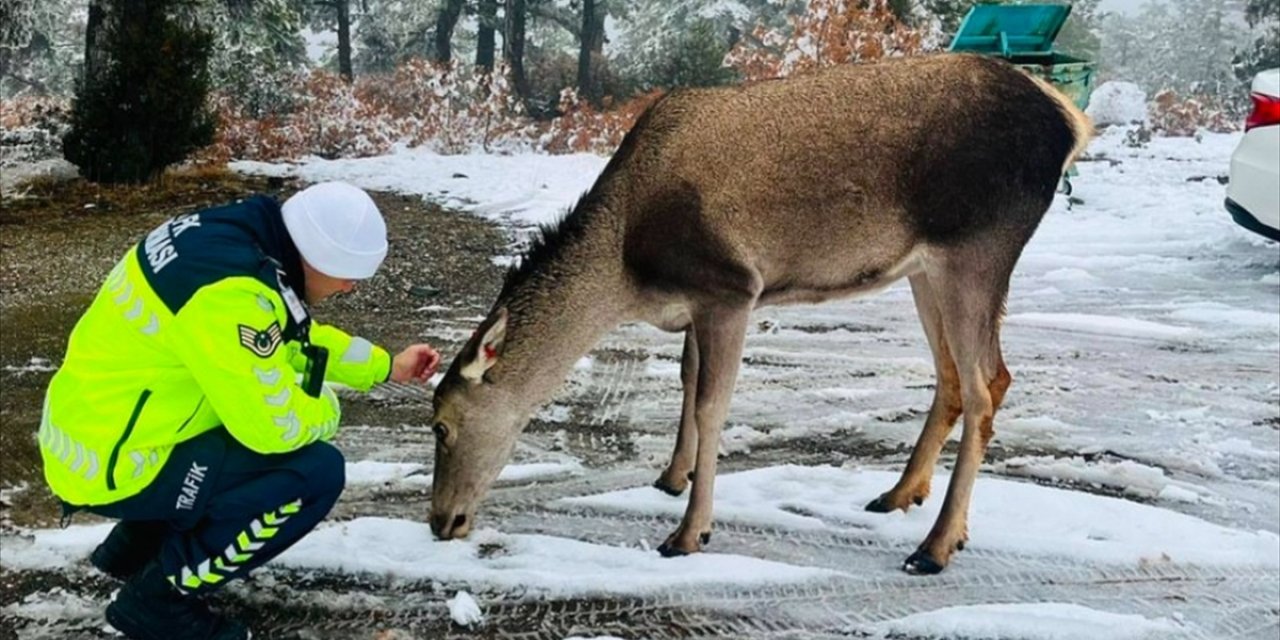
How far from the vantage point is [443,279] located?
32.6ft

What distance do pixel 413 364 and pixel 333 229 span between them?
892mm

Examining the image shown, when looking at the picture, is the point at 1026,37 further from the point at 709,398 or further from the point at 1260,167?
the point at 709,398

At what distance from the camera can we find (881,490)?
5.53 meters

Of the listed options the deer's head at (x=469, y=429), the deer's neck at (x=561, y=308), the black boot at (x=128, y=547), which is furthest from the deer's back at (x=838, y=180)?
the black boot at (x=128, y=547)

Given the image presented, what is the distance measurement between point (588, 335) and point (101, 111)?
1080cm

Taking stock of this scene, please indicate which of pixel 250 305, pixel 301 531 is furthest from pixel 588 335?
pixel 250 305

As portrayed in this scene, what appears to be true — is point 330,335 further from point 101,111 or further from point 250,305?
point 101,111

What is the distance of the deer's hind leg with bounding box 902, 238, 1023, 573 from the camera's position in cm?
486

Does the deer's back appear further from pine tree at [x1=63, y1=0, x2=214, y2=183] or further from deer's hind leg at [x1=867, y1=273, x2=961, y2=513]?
pine tree at [x1=63, y1=0, x2=214, y2=183]

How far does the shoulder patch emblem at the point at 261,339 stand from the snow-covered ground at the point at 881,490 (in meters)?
1.35

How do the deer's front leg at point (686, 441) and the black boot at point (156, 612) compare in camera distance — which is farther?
the deer's front leg at point (686, 441)

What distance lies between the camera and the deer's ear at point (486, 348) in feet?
15.1

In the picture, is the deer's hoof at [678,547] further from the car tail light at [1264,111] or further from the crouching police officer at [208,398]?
the car tail light at [1264,111]

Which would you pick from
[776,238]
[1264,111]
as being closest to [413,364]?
[776,238]
